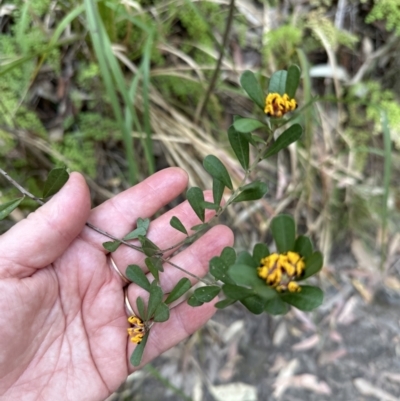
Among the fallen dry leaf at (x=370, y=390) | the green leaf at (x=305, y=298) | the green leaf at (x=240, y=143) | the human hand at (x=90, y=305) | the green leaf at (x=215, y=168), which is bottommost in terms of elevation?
the fallen dry leaf at (x=370, y=390)

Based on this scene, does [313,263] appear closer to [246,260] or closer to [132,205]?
[246,260]

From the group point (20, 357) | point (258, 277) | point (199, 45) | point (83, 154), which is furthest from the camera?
point (199, 45)

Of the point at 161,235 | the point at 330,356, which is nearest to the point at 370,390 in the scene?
the point at 330,356

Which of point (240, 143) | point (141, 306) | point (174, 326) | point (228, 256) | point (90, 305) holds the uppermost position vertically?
point (240, 143)

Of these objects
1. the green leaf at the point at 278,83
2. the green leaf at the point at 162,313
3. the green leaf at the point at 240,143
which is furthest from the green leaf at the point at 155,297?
the green leaf at the point at 278,83

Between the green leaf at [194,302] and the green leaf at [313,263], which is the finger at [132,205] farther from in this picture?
the green leaf at [313,263]

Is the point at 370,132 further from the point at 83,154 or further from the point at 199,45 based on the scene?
the point at 83,154

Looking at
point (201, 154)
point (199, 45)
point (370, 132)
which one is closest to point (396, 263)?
point (370, 132)
